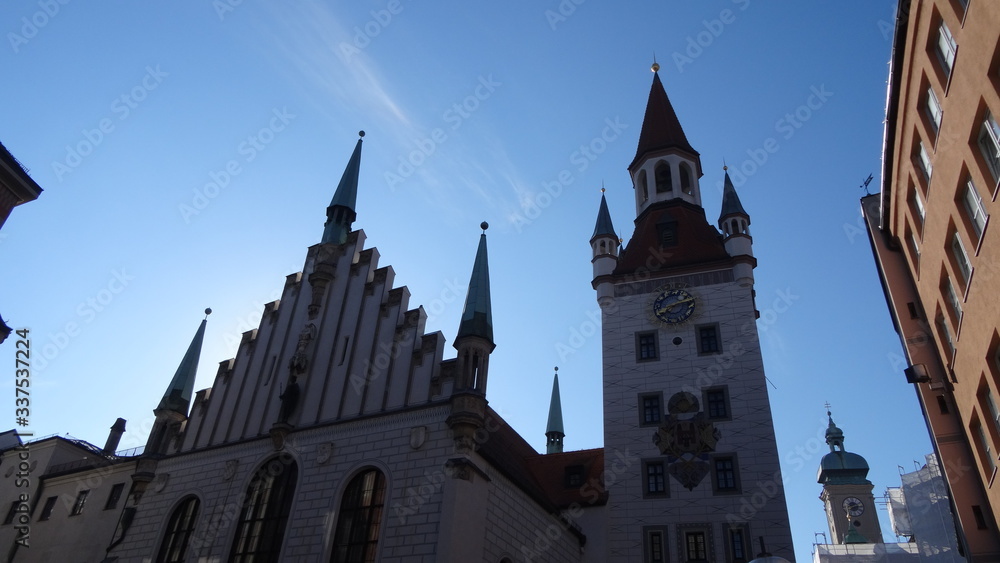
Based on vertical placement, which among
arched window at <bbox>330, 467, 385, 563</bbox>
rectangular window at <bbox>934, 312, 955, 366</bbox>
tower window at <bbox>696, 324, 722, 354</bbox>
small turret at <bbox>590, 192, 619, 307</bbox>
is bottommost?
arched window at <bbox>330, 467, 385, 563</bbox>

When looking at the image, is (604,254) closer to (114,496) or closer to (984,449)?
(984,449)

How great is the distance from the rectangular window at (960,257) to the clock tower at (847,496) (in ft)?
171

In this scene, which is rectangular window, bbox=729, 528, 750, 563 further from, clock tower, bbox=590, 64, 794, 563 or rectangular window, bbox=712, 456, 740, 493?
rectangular window, bbox=712, 456, 740, 493

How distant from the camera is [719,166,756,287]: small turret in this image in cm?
3042

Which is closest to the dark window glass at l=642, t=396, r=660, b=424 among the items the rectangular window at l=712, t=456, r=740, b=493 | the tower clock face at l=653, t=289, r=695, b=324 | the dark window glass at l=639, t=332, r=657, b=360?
the dark window glass at l=639, t=332, r=657, b=360

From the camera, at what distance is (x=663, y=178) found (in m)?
38.3

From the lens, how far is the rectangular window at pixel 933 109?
16.2 meters

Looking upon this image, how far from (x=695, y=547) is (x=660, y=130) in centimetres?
2387

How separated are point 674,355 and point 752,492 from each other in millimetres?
6256

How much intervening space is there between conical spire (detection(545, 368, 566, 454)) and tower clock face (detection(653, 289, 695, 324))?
19.7 meters

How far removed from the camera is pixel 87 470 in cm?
2809

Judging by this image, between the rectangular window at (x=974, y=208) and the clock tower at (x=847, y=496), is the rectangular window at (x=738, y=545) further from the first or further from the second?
the clock tower at (x=847, y=496)

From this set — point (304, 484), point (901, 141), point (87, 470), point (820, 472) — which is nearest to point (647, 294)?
point (901, 141)

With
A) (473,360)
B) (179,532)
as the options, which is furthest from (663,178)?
(179,532)
